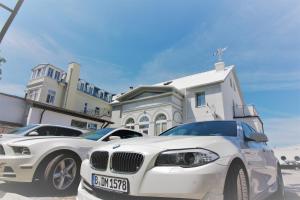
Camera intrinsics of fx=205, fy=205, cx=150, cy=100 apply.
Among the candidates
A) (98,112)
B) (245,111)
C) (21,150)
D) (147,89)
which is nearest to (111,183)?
(21,150)

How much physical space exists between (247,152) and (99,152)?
2.08 m

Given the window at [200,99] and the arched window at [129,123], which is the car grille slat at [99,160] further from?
the arched window at [129,123]

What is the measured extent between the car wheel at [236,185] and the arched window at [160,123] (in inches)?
639

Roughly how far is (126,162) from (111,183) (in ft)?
0.92

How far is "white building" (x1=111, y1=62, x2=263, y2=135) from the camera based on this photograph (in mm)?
18672

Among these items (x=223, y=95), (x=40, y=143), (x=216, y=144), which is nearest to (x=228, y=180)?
(x=216, y=144)

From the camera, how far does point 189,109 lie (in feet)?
65.8

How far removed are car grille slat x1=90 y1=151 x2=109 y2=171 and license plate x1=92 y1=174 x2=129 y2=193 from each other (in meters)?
0.12

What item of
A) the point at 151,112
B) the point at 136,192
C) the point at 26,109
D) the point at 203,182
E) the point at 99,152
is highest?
the point at 151,112

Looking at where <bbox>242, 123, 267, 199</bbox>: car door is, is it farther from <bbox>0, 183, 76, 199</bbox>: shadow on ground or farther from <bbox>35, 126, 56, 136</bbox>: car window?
<bbox>35, 126, 56, 136</bbox>: car window

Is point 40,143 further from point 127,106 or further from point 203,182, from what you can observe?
point 127,106

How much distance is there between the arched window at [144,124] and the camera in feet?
64.9

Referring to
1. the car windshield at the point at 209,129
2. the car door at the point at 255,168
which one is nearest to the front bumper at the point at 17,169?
the car windshield at the point at 209,129

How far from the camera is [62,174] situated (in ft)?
13.6
